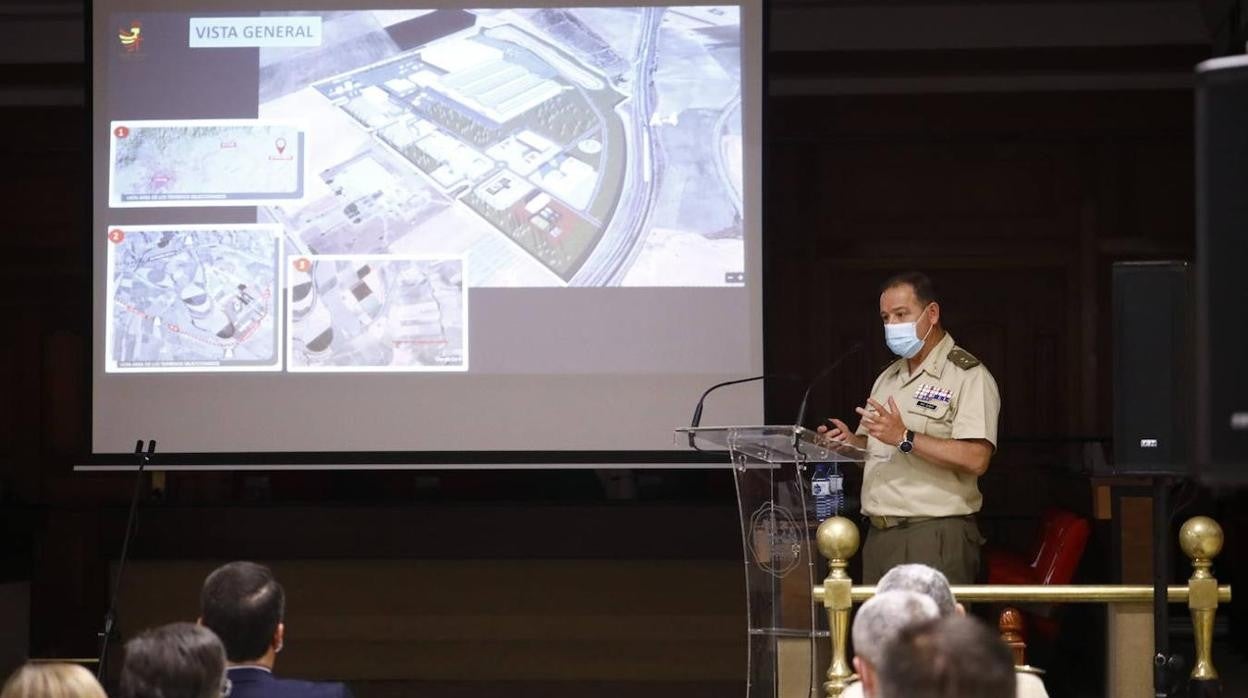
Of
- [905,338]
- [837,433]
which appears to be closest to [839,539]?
[837,433]

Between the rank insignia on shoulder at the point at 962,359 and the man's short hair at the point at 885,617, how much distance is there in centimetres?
210

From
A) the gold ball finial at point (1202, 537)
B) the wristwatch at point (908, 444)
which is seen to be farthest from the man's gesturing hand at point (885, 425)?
the gold ball finial at point (1202, 537)

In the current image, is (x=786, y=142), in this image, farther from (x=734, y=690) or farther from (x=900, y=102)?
(x=734, y=690)

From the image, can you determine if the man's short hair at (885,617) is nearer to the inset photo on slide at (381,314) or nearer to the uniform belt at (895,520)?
the uniform belt at (895,520)

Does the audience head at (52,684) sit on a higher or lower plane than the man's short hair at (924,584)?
lower

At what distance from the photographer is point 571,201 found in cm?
526

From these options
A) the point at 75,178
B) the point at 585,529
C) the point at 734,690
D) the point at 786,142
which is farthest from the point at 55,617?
the point at 786,142

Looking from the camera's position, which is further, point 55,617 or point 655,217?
point 55,617

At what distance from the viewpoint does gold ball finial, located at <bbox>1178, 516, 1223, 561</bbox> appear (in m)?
3.69

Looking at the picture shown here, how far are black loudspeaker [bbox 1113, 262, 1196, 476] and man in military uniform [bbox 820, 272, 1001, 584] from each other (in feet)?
1.90

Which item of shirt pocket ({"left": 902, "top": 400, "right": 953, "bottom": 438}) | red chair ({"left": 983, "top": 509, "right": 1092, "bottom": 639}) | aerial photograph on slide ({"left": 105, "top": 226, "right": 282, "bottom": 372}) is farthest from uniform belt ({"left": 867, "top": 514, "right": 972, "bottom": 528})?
aerial photograph on slide ({"left": 105, "top": 226, "right": 282, "bottom": 372})

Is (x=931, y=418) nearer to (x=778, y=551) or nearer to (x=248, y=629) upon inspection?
(x=778, y=551)

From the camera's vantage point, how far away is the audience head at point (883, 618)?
7.17 ft

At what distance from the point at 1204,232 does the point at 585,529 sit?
452 cm
